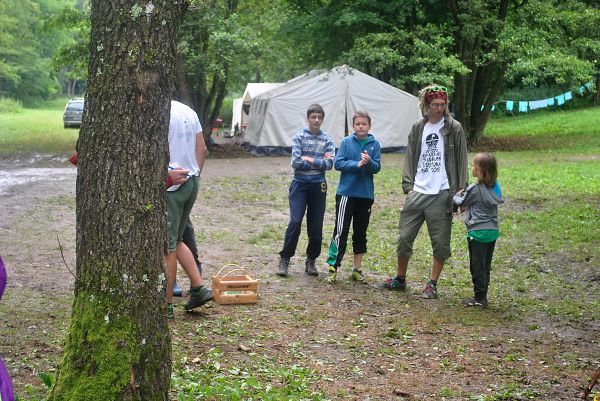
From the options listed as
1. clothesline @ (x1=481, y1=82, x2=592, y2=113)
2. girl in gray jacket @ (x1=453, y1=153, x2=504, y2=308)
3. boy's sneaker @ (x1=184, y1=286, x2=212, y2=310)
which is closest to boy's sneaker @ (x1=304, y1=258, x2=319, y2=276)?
girl in gray jacket @ (x1=453, y1=153, x2=504, y2=308)

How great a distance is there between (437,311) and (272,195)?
28.4 feet

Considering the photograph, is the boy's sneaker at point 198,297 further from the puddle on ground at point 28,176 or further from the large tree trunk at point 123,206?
the puddle on ground at point 28,176

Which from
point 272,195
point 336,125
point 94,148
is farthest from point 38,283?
point 336,125

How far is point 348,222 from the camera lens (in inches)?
332

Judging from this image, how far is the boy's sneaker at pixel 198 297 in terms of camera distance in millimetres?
6707

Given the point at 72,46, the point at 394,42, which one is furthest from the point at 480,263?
the point at 72,46

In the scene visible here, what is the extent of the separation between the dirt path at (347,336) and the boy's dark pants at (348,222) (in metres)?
0.35

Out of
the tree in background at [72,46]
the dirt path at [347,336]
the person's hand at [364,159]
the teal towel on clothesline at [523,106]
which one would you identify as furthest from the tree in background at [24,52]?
the person's hand at [364,159]

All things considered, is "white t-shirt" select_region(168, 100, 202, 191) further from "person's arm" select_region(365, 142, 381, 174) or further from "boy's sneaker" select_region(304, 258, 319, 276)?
"boy's sneaker" select_region(304, 258, 319, 276)

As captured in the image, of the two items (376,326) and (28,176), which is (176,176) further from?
(28,176)

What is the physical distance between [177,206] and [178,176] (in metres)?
0.33

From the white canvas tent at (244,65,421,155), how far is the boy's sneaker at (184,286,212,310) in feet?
62.7

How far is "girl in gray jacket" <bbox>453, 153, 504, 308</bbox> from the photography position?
739 centimetres

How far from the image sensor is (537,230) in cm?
1159
